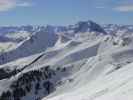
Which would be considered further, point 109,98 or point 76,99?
point 76,99

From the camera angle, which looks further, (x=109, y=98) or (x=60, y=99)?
(x=60, y=99)

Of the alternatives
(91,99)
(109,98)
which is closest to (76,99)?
(91,99)

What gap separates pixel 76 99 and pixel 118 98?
13.3 m

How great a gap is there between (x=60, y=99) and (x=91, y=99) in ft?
29.8

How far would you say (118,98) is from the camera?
7369cm

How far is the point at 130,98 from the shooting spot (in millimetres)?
72562

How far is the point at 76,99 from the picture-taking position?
3287 inches

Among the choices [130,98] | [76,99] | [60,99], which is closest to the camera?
[130,98]

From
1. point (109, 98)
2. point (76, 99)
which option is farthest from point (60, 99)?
point (109, 98)

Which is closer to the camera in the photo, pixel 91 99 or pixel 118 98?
pixel 118 98

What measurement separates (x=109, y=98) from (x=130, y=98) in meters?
5.35

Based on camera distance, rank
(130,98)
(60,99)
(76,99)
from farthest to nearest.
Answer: (60,99) < (76,99) < (130,98)

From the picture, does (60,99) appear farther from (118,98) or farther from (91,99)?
(118,98)

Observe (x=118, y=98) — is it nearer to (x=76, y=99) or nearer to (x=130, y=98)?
(x=130, y=98)
